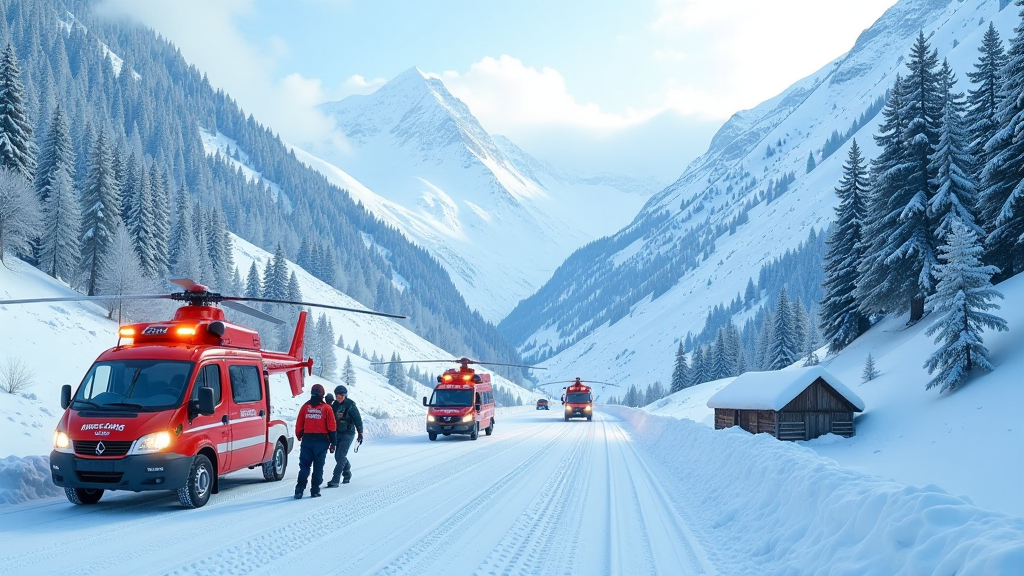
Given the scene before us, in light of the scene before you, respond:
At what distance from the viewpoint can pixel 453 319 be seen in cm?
18375

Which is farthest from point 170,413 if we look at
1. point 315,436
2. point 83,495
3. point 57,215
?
point 57,215

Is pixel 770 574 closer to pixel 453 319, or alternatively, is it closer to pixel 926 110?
pixel 926 110

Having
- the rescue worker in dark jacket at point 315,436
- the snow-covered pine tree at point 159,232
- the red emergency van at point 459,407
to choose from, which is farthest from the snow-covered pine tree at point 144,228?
the rescue worker in dark jacket at point 315,436

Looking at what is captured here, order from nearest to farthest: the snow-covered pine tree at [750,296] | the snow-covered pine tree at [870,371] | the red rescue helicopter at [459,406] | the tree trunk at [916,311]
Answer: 1. the red rescue helicopter at [459,406]
2. the snow-covered pine tree at [870,371]
3. the tree trunk at [916,311]
4. the snow-covered pine tree at [750,296]

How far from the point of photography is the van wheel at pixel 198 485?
10180 millimetres

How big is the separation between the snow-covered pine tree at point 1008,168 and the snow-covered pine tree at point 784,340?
3505cm

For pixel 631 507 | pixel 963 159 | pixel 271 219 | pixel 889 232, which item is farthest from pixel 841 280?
pixel 271 219

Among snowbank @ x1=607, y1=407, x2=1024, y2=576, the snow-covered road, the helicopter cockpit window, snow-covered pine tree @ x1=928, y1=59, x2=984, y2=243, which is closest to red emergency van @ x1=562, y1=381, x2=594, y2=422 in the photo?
the helicopter cockpit window

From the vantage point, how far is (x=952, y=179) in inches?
1252

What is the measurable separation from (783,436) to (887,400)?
506cm

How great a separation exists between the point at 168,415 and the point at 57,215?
5116 cm

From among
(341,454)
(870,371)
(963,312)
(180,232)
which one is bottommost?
(341,454)

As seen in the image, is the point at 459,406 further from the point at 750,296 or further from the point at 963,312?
the point at 750,296

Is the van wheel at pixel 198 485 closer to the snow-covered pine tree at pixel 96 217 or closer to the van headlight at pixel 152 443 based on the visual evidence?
the van headlight at pixel 152 443
